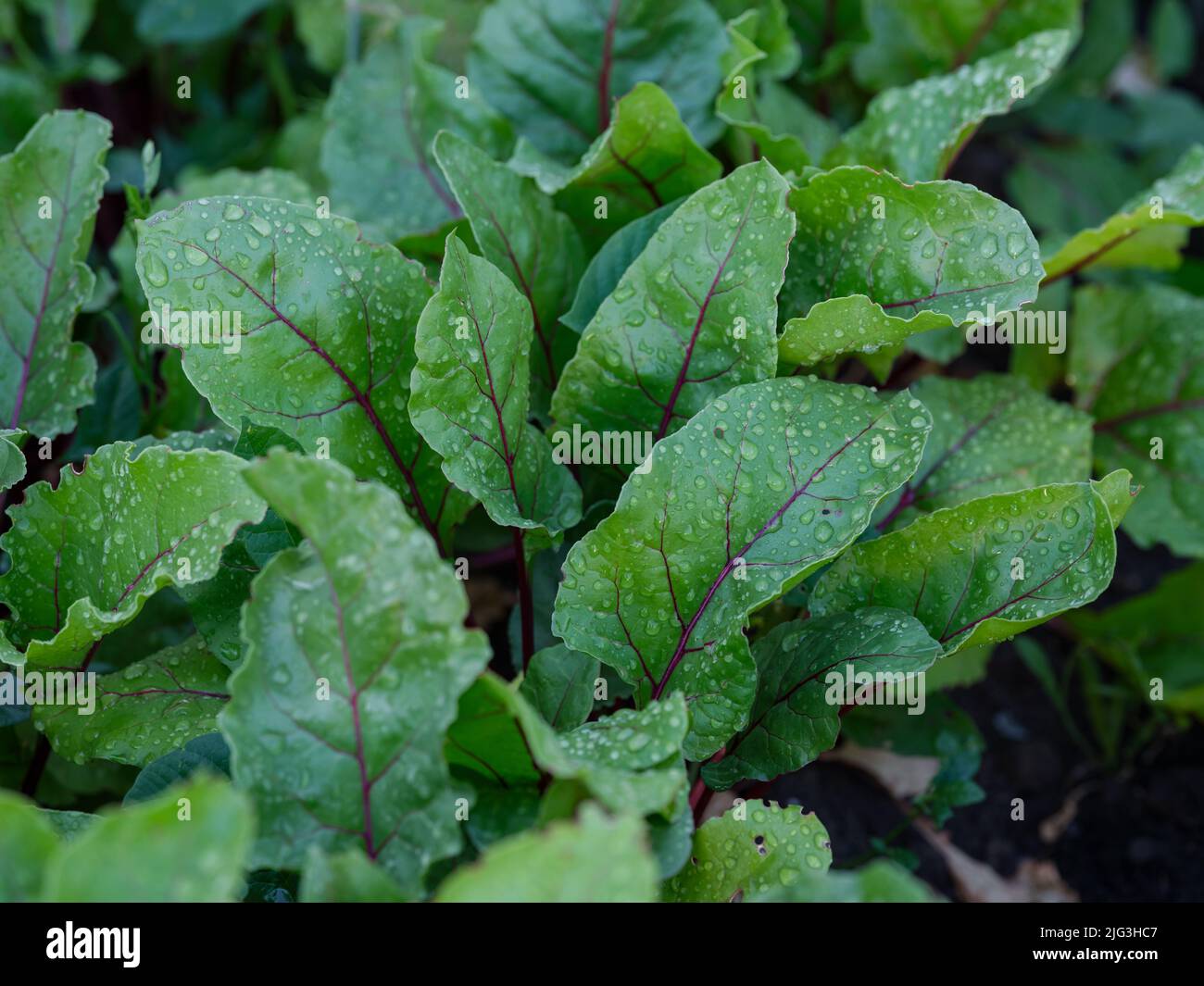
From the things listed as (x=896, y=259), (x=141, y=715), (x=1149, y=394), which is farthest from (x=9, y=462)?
(x=1149, y=394)

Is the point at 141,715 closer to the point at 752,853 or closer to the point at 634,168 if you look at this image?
the point at 752,853

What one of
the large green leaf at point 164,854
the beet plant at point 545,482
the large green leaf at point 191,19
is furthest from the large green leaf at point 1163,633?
the large green leaf at point 191,19

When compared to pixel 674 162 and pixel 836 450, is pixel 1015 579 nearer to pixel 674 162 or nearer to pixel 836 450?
pixel 836 450

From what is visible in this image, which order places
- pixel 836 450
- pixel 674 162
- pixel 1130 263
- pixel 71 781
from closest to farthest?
1. pixel 836 450
2. pixel 71 781
3. pixel 674 162
4. pixel 1130 263

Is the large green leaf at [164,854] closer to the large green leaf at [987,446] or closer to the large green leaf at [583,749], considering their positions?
the large green leaf at [583,749]

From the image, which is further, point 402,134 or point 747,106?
point 402,134

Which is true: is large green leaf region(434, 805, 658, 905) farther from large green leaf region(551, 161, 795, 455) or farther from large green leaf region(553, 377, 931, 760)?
large green leaf region(551, 161, 795, 455)

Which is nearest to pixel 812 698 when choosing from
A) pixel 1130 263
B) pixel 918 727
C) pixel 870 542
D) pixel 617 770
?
pixel 870 542
